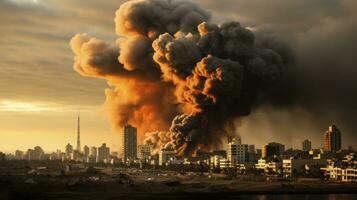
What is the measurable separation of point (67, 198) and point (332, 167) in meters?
81.3

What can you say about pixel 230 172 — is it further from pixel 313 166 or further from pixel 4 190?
pixel 4 190

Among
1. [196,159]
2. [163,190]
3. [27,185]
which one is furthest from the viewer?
[196,159]

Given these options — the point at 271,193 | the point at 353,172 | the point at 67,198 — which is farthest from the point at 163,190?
the point at 353,172

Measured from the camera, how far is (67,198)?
92188 mm

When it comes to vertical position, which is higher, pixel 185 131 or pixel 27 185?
pixel 185 131

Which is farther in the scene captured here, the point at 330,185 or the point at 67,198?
the point at 330,185

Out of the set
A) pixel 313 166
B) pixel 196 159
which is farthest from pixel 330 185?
pixel 196 159

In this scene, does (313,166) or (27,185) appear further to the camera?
(313,166)

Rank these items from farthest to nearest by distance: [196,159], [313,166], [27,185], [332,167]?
[196,159] → [313,166] → [332,167] → [27,185]

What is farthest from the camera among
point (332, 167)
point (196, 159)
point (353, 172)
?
point (196, 159)

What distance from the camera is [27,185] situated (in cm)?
10838

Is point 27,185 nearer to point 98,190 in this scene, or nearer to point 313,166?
point 98,190

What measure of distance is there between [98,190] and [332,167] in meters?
67.3

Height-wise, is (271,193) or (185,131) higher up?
(185,131)
